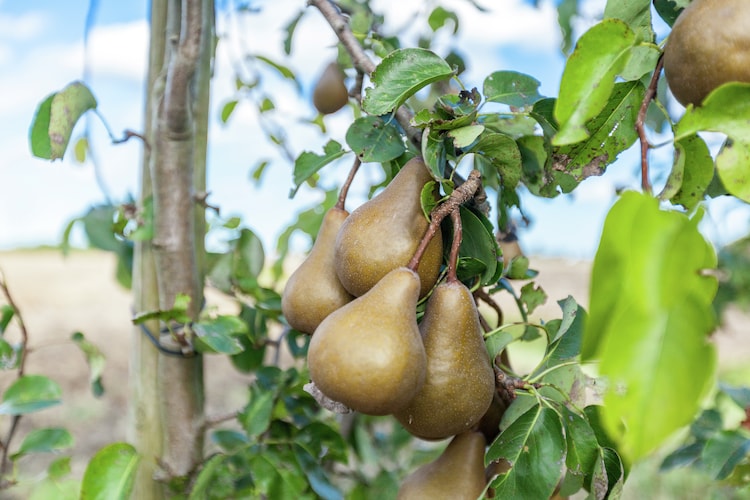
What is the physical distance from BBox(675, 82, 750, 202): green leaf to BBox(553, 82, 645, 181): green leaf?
12 centimetres

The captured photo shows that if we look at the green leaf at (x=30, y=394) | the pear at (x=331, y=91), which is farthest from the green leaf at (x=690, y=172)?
the green leaf at (x=30, y=394)

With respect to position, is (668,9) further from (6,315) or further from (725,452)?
(6,315)

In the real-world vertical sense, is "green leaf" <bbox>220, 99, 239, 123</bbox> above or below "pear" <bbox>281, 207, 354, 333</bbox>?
below

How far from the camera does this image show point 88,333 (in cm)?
321

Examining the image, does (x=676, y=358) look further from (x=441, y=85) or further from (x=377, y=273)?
(x=441, y=85)

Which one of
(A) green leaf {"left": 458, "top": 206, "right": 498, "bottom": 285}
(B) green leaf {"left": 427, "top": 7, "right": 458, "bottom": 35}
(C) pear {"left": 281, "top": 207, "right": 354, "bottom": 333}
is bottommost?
(C) pear {"left": 281, "top": 207, "right": 354, "bottom": 333}

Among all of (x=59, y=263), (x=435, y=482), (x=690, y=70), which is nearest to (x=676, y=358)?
(x=690, y=70)

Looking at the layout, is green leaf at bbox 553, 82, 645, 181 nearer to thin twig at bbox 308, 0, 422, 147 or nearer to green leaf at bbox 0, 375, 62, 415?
thin twig at bbox 308, 0, 422, 147

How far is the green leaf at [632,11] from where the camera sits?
545mm

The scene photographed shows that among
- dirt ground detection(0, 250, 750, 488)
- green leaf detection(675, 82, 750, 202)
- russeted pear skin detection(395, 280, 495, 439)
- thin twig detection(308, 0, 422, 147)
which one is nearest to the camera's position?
green leaf detection(675, 82, 750, 202)

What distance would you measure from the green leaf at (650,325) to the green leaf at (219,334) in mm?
545

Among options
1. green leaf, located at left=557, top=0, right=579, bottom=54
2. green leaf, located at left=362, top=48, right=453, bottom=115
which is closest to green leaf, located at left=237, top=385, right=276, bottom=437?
green leaf, located at left=362, top=48, right=453, bottom=115

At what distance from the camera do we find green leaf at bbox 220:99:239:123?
1219 mm

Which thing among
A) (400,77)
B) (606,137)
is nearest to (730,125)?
(606,137)
